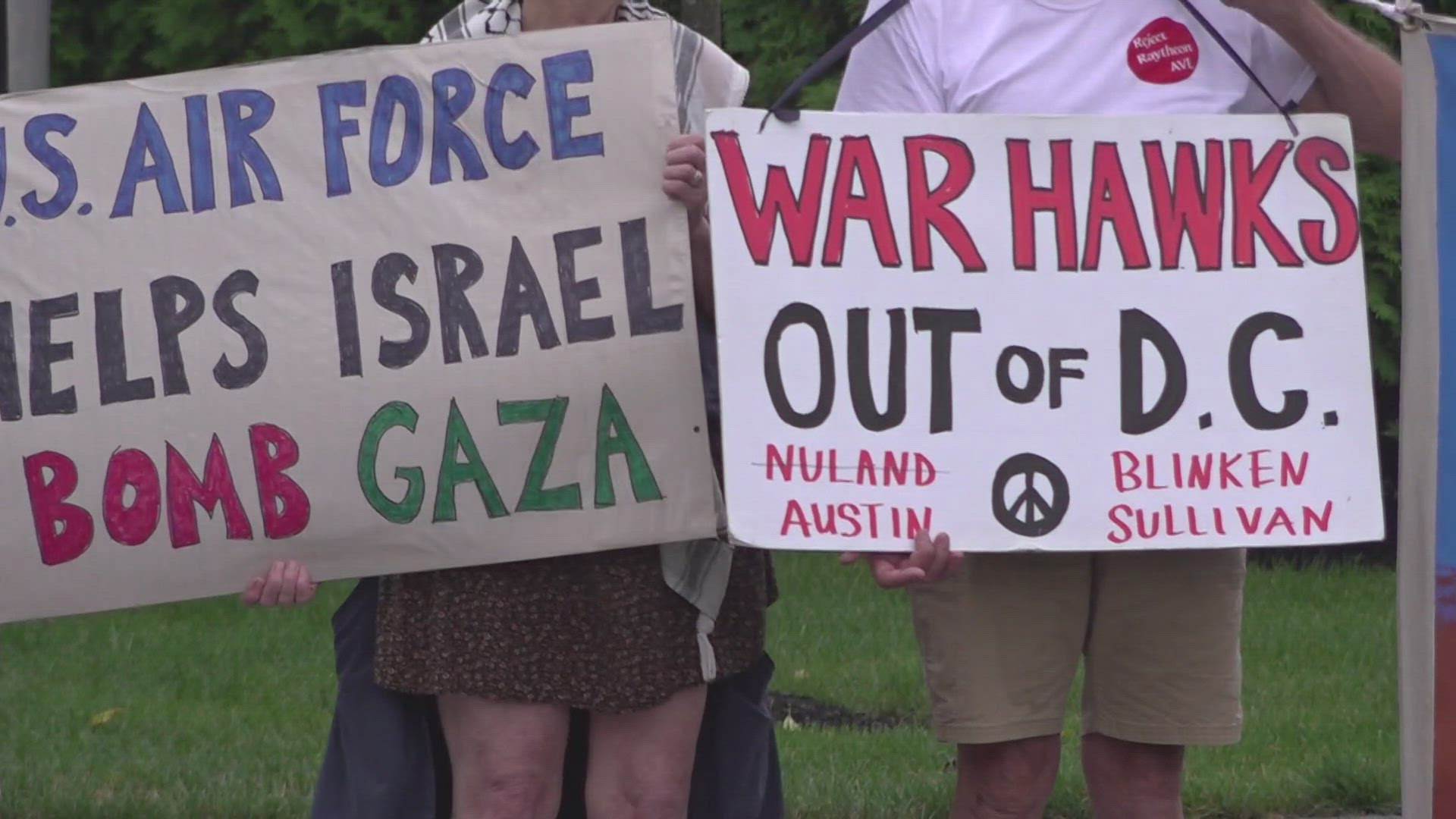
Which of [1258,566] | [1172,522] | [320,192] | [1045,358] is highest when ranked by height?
[320,192]

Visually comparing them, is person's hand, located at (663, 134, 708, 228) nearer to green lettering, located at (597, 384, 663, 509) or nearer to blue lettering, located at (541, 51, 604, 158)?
blue lettering, located at (541, 51, 604, 158)

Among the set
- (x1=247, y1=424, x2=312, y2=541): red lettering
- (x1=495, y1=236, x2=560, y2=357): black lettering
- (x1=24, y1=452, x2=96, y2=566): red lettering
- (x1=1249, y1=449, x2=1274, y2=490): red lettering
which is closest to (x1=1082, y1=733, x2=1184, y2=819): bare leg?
(x1=1249, y1=449, x2=1274, y2=490): red lettering

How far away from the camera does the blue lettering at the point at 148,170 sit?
3.16m

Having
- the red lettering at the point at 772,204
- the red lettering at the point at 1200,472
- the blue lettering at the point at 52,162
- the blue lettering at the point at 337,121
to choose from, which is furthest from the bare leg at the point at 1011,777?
the blue lettering at the point at 52,162

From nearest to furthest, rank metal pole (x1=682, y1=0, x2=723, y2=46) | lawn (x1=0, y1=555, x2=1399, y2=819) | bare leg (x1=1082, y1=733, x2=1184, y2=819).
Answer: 1. bare leg (x1=1082, y1=733, x2=1184, y2=819)
2. lawn (x1=0, y1=555, x2=1399, y2=819)
3. metal pole (x1=682, y1=0, x2=723, y2=46)

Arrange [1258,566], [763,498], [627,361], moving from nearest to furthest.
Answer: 1. [763,498]
2. [627,361]
3. [1258,566]

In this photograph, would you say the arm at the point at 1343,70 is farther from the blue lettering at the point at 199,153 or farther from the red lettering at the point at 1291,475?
the blue lettering at the point at 199,153

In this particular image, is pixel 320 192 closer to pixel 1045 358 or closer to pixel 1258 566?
pixel 1045 358

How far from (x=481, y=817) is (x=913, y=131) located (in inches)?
49.8

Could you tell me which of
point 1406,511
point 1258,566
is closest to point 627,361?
point 1406,511

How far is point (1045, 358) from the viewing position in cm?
298

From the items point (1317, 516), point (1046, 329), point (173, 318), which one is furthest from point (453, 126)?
point (1317, 516)

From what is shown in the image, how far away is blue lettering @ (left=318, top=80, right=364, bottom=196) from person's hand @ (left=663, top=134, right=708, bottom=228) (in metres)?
0.51

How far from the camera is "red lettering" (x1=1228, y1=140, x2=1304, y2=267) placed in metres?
3.02
